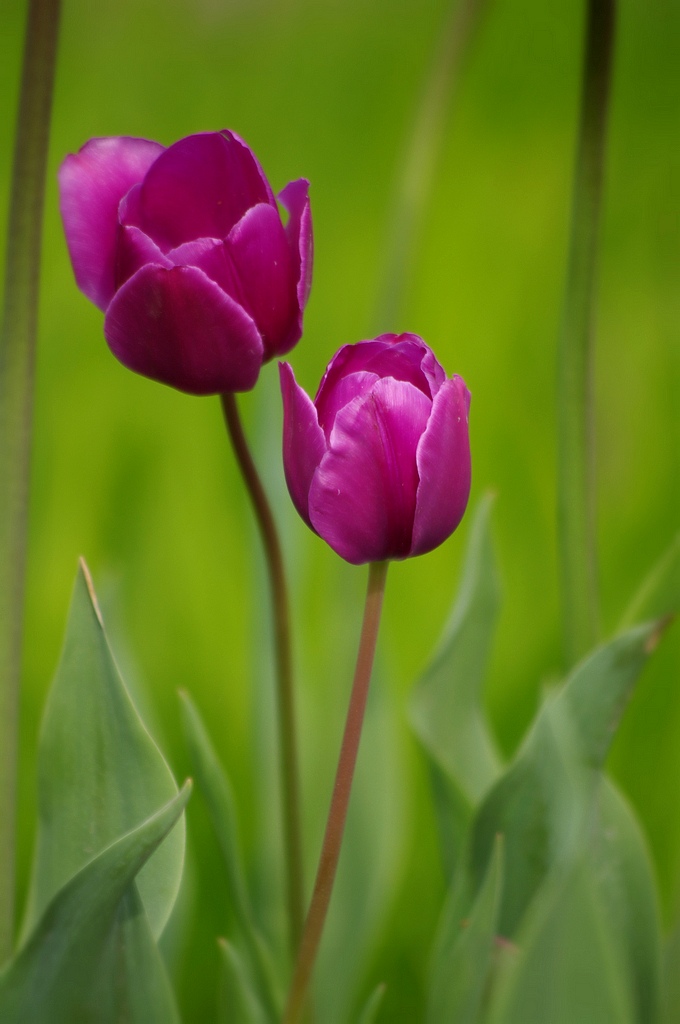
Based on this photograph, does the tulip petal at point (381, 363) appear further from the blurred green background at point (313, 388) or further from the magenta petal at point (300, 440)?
the blurred green background at point (313, 388)

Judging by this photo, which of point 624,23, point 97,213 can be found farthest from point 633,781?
point 624,23

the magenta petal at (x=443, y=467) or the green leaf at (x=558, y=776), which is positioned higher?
the magenta petal at (x=443, y=467)

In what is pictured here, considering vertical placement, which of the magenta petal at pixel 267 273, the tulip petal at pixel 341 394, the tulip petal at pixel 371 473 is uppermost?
the magenta petal at pixel 267 273

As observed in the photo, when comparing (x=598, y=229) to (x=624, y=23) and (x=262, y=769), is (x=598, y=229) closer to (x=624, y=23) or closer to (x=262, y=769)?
(x=262, y=769)

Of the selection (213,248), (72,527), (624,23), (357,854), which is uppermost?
(624,23)

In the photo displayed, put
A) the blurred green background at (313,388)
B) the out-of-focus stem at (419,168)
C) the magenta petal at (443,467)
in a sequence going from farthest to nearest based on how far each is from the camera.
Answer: the blurred green background at (313,388) → the out-of-focus stem at (419,168) → the magenta petal at (443,467)

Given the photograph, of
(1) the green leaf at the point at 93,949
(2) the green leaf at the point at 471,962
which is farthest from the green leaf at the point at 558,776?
(1) the green leaf at the point at 93,949

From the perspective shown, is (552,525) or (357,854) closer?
(357,854)

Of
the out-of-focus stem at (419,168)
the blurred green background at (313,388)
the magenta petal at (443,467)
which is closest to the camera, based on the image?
the magenta petal at (443,467)
